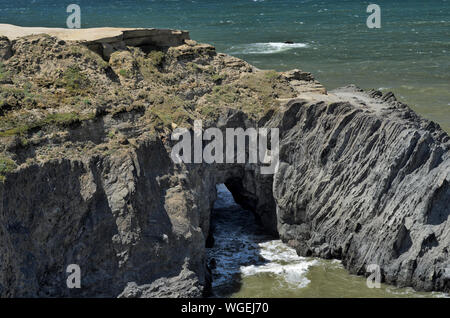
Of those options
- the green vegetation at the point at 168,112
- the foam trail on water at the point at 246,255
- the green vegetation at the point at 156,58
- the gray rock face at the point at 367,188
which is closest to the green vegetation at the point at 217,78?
the green vegetation at the point at 156,58

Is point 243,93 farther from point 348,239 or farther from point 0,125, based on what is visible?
point 0,125

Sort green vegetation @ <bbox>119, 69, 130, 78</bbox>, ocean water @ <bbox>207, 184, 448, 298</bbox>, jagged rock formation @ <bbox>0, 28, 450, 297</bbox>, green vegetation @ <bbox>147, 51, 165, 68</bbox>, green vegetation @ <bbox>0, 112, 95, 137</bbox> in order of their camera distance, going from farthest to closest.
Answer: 1. green vegetation @ <bbox>147, 51, 165, 68</bbox>
2. green vegetation @ <bbox>119, 69, 130, 78</bbox>
3. ocean water @ <bbox>207, 184, 448, 298</bbox>
4. green vegetation @ <bbox>0, 112, 95, 137</bbox>
5. jagged rock formation @ <bbox>0, 28, 450, 297</bbox>

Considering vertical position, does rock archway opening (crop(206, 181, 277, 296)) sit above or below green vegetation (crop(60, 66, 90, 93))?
below

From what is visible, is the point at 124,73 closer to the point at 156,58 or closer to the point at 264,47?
the point at 156,58

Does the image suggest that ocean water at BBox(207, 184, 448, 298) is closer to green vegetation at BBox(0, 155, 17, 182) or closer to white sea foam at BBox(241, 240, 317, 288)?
white sea foam at BBox(241, 240, 317, 288)

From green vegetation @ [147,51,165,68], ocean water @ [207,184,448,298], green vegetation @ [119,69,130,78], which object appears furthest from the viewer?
green vegetation @ [147,51,165,68]

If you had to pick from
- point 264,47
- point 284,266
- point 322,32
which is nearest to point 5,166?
point 284,266

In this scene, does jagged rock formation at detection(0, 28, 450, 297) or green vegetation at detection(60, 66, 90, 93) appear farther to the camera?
green vegetation at detection(60, 66, 90, 93)

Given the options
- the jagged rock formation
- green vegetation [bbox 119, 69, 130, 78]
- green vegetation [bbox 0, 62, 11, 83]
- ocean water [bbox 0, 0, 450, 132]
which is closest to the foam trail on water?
the jagged rock formation
